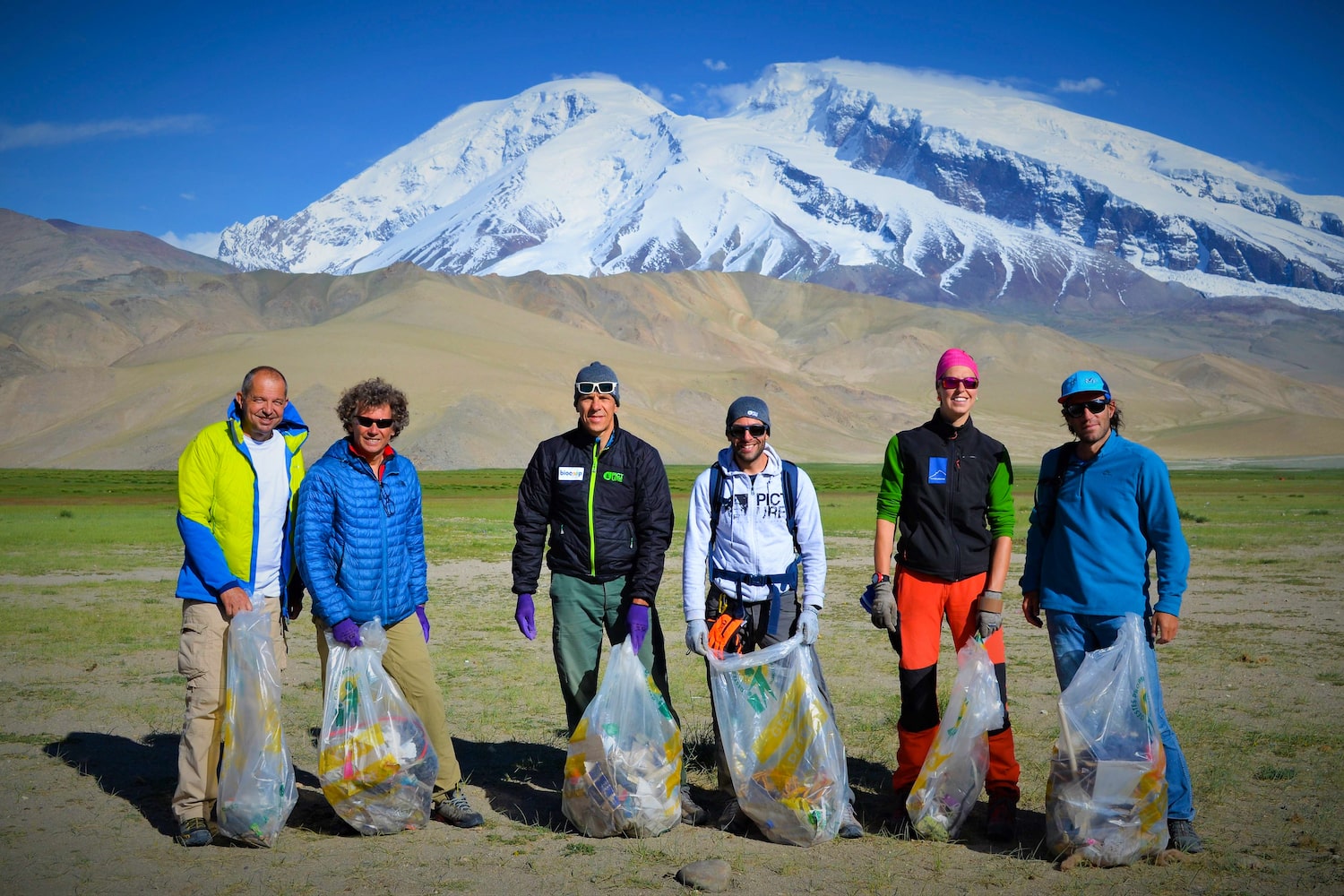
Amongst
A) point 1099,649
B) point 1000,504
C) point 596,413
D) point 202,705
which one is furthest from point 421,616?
point 1099,649

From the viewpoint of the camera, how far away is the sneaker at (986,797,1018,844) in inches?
198

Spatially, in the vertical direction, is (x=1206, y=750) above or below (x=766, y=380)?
below

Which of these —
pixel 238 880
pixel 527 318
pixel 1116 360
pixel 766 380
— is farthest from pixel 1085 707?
pixel 1116 360

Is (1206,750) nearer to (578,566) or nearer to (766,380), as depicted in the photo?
(578,566)

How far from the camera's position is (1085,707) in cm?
470

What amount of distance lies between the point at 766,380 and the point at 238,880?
87.9m

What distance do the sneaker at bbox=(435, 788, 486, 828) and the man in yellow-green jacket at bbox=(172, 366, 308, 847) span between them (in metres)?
1.02

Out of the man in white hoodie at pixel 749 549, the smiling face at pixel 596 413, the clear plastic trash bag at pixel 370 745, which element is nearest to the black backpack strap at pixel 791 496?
the man in white hoodie at pixel 749 549

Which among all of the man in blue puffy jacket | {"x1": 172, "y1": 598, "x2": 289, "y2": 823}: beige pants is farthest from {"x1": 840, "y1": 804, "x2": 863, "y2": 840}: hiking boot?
{"x1": 172, "y1": 598, "x2": 289, "y2": 823}: beige pants

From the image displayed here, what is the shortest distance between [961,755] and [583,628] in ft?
6.22

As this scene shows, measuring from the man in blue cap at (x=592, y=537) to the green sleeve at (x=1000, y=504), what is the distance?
1.60m

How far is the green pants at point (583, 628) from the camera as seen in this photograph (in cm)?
539

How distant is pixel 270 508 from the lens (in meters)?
5.18

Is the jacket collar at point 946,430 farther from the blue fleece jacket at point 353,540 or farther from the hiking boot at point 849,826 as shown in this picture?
the blue fleece jacket at point 353,540
